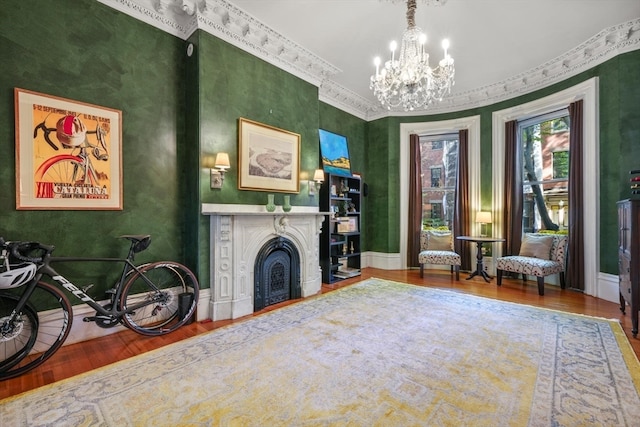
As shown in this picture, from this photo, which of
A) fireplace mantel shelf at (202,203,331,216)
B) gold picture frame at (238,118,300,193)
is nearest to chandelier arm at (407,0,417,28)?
gold picture frame at (238,118,300,193)

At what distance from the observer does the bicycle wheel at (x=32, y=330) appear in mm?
2168

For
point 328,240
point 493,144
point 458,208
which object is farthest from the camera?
point 458,208

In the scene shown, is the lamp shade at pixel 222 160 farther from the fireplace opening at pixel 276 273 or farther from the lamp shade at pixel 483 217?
the lamp shade at pixel 483 217

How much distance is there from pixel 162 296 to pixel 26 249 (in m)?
1.15

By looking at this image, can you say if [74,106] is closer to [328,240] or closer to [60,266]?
[60,266]

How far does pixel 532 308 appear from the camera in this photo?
3666mm

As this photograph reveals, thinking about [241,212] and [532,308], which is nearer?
[241,212]

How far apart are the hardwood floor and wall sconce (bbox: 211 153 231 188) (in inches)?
63.1

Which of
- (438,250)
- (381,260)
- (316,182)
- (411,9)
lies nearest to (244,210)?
(316,182)

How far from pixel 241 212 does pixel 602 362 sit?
3.60m

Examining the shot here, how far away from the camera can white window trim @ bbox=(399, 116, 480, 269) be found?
5785 mm

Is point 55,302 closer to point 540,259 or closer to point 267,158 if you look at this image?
point 267,158

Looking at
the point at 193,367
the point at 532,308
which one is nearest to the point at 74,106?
the point at 193,367

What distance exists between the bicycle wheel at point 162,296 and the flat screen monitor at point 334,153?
2887 mm
